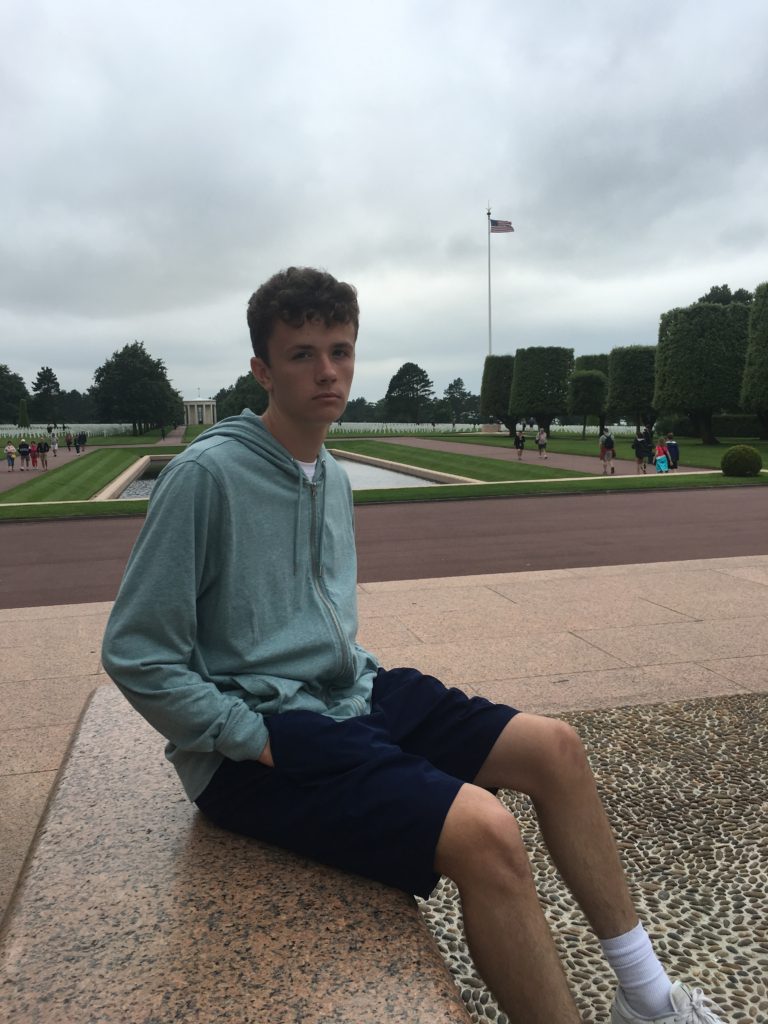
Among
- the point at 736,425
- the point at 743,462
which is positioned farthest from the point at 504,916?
the point at 736,425

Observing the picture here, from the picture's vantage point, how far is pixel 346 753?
6.28ft

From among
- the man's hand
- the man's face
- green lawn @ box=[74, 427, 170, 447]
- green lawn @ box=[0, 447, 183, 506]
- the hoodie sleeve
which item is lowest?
green lawn @ box=[74, 427, 170, 447]

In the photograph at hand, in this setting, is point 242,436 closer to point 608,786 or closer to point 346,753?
point 346,753

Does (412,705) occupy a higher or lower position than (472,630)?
higher

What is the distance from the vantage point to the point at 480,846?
169 cm

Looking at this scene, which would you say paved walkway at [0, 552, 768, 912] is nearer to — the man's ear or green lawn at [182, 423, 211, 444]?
the man's ear

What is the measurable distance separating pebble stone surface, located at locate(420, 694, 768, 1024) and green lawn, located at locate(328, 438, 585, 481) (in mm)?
→ 20228

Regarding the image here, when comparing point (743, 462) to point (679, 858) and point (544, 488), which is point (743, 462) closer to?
point (544, 488)

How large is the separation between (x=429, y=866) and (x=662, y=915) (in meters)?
1.21

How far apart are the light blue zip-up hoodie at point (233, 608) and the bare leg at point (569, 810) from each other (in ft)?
1.35

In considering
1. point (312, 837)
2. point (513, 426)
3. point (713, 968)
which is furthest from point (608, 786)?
point (513, 426)

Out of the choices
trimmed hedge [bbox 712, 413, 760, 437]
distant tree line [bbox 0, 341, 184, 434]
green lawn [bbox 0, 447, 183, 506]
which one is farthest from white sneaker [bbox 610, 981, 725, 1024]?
distant tree line [bbox 0, 341, 184, 434]

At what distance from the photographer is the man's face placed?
218cm

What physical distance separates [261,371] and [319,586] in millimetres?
587
